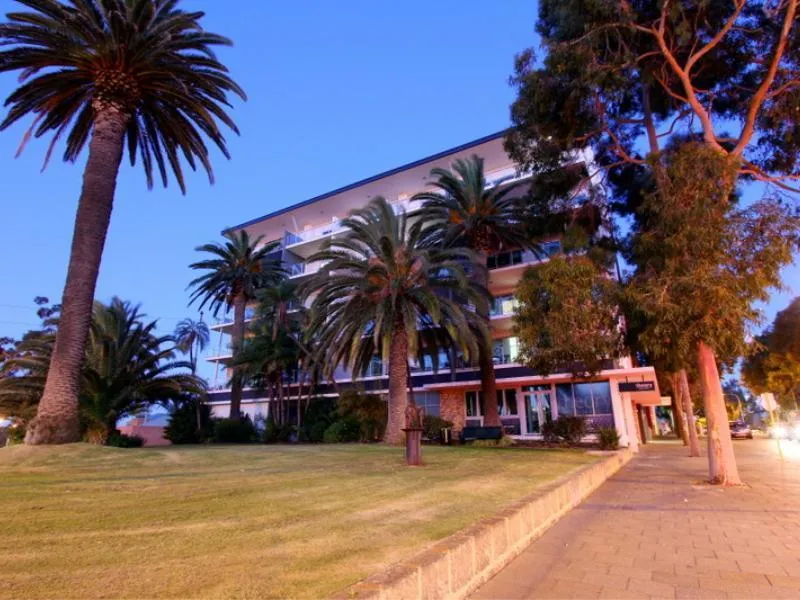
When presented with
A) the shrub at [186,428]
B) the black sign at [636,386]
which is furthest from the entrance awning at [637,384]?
the shrub at [186,428]

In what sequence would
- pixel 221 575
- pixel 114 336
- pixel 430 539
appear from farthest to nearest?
pixel 114 336 → pixel 430 539 → pixel 221 575

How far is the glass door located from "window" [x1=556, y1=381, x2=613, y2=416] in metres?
0.69

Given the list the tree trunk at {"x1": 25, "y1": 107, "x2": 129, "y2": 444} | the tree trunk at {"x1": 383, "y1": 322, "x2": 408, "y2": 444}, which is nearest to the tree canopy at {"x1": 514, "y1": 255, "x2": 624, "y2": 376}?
the tree trunk at {"x1": 383, "y1": 322, "x2": 408, "y2": 444}

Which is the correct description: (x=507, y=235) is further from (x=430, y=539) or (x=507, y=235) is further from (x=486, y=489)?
(x=430, y=539)

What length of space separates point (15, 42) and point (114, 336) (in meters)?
13.9

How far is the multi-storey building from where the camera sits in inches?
1039

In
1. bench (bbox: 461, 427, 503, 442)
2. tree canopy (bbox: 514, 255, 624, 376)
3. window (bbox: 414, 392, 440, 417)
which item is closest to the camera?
tree canopy (bbox: 514, 255, 624, 376)

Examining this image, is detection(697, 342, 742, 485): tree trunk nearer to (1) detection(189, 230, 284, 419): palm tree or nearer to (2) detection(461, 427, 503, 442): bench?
(2) detection(461, 427, 503, 442): bench

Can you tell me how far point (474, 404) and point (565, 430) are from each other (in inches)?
Answer: 290

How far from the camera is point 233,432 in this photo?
105ft

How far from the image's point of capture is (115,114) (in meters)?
15.0

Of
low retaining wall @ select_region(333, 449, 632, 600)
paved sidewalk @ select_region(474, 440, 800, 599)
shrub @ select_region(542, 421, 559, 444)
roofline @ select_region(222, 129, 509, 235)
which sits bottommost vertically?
paved sidewalk @ select_region(474, 440, 800, 599)

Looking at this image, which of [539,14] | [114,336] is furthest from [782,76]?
[114,336]

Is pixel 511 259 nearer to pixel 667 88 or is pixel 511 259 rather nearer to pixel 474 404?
pixel 474 404
